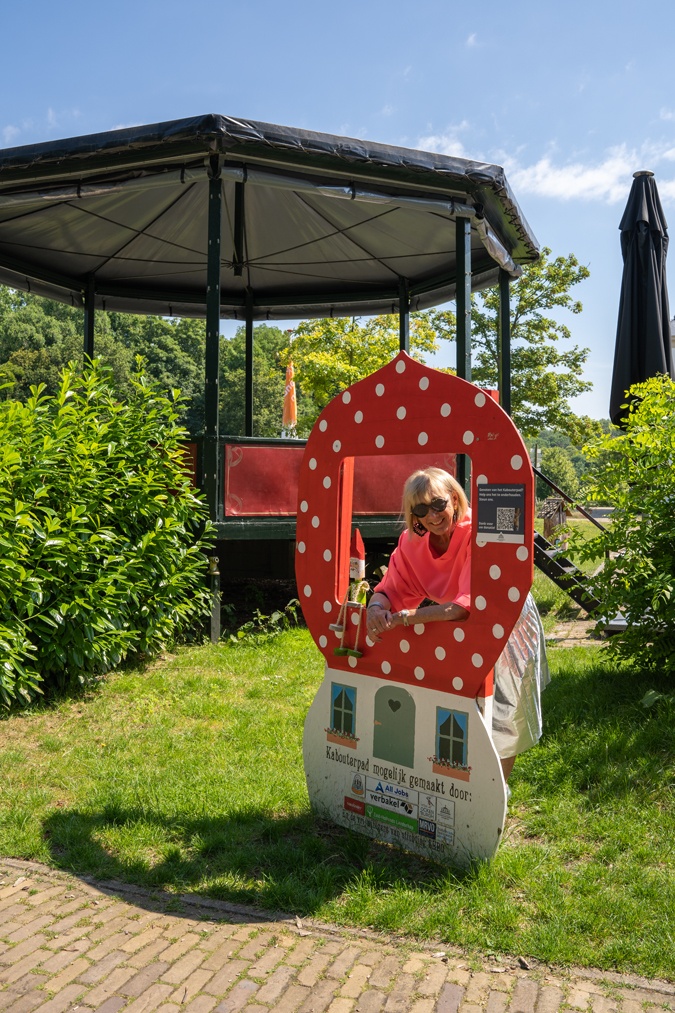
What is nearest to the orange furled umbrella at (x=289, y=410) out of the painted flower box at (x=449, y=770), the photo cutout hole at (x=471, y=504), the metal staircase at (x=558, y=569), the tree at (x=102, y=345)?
the metal staircase at (x=558, y=569)

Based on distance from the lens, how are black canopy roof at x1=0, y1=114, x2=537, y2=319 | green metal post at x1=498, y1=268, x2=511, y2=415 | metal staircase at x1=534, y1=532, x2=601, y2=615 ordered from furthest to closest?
1. green metal post at x1=498, y1=268, x2=511, y2=415
2. metal staircase at x1=534, y1=532, x2=601, y2=615
3. black canopy roof at x1=0, y1=114, x2=537, y2=319

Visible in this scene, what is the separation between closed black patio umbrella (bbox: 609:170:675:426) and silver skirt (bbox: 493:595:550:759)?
6197 millimetres

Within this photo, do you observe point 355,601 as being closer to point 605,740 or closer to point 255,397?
point 605,740

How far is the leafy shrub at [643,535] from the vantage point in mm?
5461

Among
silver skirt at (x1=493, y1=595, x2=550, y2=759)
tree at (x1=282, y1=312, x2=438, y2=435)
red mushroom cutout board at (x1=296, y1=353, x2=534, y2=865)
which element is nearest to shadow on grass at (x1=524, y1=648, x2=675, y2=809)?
silver skirt at (x1=493, y1=595, x2=550, y2=759)

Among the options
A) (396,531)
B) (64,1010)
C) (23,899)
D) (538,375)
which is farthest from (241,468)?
(538,375)

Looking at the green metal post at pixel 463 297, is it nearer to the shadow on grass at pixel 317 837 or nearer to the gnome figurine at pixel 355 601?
the shadow on grass at pixel 317 837

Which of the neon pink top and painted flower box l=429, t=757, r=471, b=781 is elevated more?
the neon pink top

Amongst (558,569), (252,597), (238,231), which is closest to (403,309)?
(238,231)

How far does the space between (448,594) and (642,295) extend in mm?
7341

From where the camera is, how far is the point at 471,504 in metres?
3.55

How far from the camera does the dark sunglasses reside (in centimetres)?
363

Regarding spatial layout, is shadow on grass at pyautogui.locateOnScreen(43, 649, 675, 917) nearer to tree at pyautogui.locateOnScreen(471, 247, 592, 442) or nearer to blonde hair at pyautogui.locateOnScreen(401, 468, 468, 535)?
blonde hair at pyautogui.locateOnScreen(401, 468, 468, 535)

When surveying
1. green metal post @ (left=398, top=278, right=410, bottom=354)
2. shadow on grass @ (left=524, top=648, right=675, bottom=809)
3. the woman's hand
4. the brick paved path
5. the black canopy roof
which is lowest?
the brick paved path
